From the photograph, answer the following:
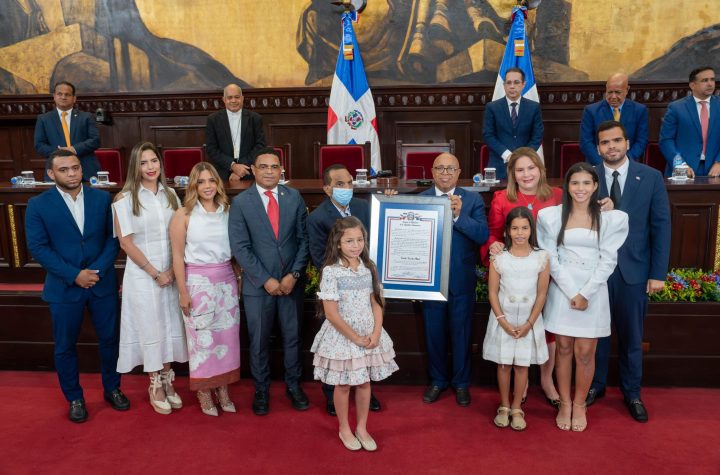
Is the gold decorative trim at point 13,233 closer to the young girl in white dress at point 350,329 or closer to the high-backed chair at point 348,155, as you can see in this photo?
the high-backed chair at point 348,155

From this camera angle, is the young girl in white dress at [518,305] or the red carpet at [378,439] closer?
the red carpet at [378,439]

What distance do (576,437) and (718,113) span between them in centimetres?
372

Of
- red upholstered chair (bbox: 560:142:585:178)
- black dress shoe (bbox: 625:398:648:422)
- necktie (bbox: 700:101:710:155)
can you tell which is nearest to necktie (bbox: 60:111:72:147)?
red upholstered chair (bbox: 560:142:585:178)

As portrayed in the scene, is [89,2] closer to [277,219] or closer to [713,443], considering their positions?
[277,219]

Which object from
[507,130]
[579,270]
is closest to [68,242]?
[579,270]

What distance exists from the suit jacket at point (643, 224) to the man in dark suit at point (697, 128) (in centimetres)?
223

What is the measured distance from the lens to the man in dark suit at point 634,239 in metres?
3.35

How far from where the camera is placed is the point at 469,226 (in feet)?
11.4

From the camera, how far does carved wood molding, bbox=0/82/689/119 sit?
730 centimetres

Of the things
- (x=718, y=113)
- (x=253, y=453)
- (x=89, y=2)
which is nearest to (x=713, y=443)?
(x=253, y=453)

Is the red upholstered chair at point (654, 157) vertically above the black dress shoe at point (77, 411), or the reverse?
the red upholstered chair at point (654, 157)

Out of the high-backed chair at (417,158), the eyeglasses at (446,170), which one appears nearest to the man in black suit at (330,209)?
the eyeglasses at (446,170)

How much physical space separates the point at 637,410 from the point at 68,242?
3750 mm

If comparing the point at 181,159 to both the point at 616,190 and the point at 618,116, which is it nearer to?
the point at 618,116
